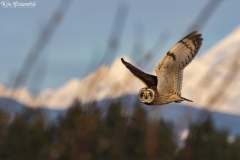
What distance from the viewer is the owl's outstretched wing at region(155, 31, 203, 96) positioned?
4945 millimetres

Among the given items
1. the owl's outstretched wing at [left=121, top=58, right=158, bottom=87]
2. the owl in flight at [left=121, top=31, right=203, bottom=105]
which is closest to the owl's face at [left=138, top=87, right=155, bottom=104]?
the owl in flight at [left=121, top=31, right=203, bottom=105]

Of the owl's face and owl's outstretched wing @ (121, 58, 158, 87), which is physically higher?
owl's outstretched wing @ (121, 58, 158, 87)

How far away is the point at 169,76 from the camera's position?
4992mm

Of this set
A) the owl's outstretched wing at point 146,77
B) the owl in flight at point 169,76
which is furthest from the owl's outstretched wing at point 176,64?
the owl's outstretched wing at point 146,77

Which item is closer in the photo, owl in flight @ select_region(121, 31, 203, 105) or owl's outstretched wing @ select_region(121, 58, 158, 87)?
owl in flight @ select_region(121, 31, 203, 105)


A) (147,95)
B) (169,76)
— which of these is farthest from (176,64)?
(147,95)

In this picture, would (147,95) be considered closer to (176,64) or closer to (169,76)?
(169,76)

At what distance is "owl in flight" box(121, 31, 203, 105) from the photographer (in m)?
4.88

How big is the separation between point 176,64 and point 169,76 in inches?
7.4

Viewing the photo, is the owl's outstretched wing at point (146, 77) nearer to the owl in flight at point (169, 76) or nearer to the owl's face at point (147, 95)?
the owl in flight at point (169, 76)

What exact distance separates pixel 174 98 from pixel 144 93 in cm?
29

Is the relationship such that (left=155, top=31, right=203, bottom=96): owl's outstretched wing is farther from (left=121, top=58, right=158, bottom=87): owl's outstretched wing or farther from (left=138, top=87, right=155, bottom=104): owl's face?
(left=121, top=58, right=158, bottom=87): owl's outstretched wing

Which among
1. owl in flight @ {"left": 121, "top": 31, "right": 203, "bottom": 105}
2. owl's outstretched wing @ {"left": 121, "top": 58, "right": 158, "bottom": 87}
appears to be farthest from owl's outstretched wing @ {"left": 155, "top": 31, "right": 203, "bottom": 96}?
owl's outstretched wing @ {"left": 121, "top": 58, "right": 158, "bottom": 87}

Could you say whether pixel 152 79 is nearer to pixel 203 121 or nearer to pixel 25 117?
pixel 25 117
